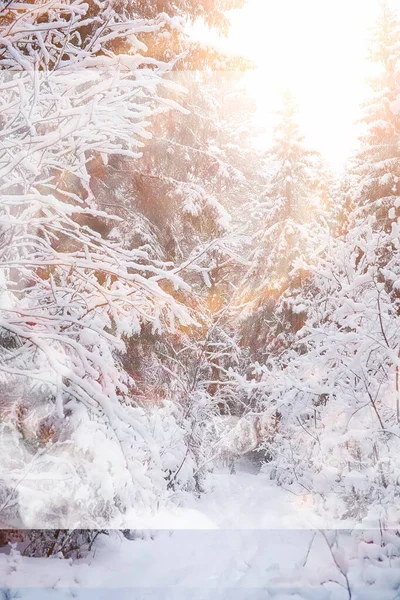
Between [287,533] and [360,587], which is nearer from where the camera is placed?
[360,587]

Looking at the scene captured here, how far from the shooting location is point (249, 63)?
6668 millimetres

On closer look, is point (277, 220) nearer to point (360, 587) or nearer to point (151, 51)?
point (151, 51)

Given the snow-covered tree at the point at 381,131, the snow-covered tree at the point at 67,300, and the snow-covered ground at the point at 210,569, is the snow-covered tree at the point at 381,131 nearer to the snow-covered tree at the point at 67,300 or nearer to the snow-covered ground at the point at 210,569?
the snow-covered ground at the point at 210,569

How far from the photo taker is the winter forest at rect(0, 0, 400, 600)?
3141mm

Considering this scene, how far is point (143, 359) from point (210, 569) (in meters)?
3.62

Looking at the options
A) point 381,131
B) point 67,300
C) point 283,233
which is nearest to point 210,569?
point 67,300

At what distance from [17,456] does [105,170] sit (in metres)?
4.70

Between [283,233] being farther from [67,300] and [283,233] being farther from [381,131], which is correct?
[67,300]

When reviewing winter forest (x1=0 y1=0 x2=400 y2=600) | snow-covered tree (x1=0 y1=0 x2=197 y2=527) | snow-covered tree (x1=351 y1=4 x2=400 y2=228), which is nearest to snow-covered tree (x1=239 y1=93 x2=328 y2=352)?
snow-covered tree (x1=351 y1=4 x2=400 y2=228)

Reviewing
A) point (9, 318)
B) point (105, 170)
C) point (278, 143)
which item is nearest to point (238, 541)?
point (9, 318)

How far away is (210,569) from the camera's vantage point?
478 cm

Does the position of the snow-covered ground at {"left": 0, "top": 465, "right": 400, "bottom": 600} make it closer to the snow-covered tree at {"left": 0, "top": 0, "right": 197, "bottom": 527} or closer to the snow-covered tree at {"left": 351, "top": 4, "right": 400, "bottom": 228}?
the snow-covered tree at {"left": 0, "top": 0, "right": 197, "bottom": 527}

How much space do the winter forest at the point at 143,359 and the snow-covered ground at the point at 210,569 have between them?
0.09 ft

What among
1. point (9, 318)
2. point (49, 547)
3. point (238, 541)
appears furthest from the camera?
point (238, 541)
